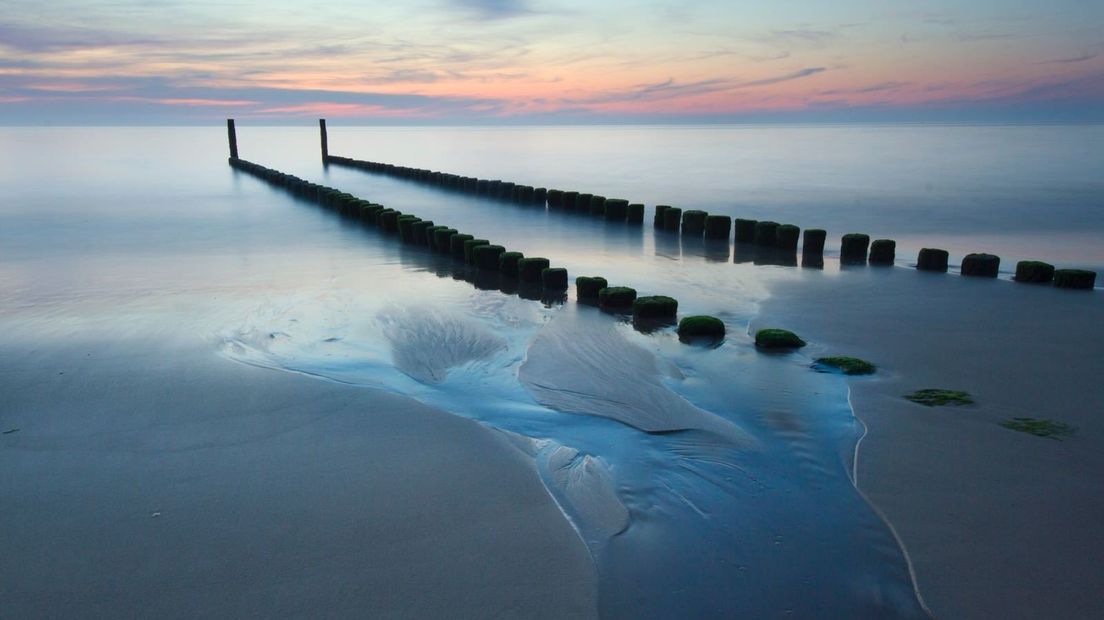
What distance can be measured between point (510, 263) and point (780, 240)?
4626 millimetres

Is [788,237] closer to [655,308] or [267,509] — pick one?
[655,308]

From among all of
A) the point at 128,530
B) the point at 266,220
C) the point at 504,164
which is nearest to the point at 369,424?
the point at 128,530

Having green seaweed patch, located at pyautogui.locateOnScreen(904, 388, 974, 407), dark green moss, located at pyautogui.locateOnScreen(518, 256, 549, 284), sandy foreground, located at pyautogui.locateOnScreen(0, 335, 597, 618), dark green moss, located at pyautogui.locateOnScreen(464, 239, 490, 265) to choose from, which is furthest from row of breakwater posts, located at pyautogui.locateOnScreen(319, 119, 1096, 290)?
sandy foreground, located at pyautogui.locateOnScreen(0, 335, 597, 618)

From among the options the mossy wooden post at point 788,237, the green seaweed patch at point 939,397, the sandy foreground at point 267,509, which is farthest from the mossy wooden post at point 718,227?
the sandy foreground at point 267,509

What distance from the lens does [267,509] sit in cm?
380

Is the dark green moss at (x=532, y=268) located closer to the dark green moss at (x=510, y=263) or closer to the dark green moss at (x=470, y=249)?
the dark green moss at (x=510, y=263)

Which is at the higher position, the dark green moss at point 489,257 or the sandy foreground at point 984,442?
the dark green moss at point 489,257

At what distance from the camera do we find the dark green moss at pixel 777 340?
6.46 meters

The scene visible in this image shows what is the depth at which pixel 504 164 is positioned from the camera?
4069 cm

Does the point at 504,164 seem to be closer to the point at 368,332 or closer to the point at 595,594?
the point at 368,332

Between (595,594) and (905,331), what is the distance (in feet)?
16.4

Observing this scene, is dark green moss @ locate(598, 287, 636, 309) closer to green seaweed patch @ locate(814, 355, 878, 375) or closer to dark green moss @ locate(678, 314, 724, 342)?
dark green moss @ locate(678, 314, 724, 342)

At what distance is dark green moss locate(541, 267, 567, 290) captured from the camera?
8.85m

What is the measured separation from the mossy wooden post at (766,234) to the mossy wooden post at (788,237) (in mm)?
151
